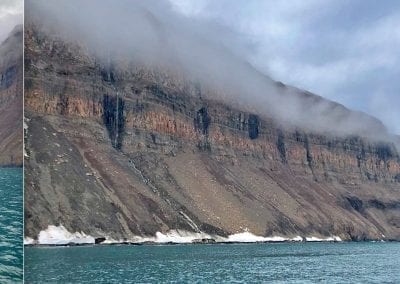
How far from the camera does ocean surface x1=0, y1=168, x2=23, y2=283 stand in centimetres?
1029

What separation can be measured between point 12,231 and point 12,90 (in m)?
2.54

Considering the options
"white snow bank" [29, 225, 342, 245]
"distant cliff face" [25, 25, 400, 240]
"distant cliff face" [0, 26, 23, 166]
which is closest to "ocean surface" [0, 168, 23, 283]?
"distant cliff face" [0, 26, 23, 166]

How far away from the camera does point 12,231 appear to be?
34.1ft

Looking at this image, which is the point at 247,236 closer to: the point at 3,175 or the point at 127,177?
the point at 127,177

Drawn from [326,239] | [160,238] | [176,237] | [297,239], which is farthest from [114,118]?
[326,239]

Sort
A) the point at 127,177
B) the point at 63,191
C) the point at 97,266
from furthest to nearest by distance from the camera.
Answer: the point at 127,177 → the point at 63,191 → the point at 97,266

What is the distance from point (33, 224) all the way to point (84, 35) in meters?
86.2

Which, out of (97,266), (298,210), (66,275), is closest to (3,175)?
(66,275)

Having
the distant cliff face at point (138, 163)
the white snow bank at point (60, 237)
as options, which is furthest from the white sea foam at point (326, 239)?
the white snow bank at point (60, 237)

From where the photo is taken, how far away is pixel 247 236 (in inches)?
5527

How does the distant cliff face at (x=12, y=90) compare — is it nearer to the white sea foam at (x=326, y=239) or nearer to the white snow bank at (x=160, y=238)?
the white snow bank at (x=160, y=238)

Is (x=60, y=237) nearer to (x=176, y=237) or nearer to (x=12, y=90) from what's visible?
(x=176, y=237)

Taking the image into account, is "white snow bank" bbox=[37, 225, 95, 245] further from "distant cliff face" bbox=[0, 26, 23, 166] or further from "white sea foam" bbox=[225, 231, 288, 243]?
"distant cliff face" bbox=[0, 26, 23, 166]

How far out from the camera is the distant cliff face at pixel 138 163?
112188mm
